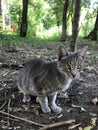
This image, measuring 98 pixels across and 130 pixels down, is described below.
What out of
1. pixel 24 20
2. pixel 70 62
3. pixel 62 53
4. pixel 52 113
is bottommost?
pixel 52 113

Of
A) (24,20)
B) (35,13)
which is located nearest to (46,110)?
(24,20)

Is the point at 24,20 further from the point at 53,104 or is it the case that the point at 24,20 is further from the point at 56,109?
the point at 56,109

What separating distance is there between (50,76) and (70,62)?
421mm

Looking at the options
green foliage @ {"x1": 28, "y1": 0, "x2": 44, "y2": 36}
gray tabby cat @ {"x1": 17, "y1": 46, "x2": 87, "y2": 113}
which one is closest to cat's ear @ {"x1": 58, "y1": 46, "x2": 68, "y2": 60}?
gray tabby cat @ {"x1": 17, "y1": 46, "x2": 87, "y2": 113}

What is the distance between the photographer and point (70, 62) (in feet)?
13.3

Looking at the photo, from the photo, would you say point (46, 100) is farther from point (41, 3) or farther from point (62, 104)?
point (41, 3)

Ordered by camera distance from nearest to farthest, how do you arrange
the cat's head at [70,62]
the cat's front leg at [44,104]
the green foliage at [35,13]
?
the cat's head at [70,62]
the cat's front leg at [44,104]
the green foliage at [35,13]

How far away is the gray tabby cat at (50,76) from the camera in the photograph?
4.07m

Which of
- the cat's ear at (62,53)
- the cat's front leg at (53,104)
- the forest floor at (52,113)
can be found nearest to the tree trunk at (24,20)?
the forest floor at (52,113)

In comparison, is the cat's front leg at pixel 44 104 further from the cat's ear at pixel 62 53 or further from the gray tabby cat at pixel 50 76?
the cat's ear at pixel 62 53

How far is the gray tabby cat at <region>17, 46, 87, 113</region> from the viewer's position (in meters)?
4.07

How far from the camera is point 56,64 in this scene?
4230 mm

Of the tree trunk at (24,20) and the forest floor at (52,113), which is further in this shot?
the tree trunk at (24,20)

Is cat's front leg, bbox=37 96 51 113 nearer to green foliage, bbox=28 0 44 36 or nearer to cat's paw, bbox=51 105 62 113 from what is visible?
cat's paw, bbox=51 105 62 113
